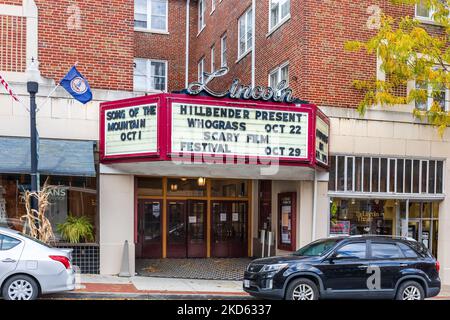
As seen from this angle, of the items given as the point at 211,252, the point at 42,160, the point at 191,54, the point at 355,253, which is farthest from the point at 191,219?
the point at 191,54

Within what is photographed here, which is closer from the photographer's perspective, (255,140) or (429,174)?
(255,140)

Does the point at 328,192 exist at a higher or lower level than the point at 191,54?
lower

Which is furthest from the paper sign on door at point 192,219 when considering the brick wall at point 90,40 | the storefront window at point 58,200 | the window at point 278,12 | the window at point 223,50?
the window at point 223,50

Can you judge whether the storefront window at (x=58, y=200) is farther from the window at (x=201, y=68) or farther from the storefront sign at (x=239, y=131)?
the window at (x=201, y=68)

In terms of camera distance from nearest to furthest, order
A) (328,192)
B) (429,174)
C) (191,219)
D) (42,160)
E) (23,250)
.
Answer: (23,250) → (42,160) → (328,192) → (429,174) → (191,219)

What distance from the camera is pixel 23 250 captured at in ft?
34.4

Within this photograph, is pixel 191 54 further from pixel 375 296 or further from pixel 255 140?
pixel 375 296

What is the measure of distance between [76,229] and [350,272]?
735 cm

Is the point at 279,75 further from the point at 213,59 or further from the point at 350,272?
the point at 350,272

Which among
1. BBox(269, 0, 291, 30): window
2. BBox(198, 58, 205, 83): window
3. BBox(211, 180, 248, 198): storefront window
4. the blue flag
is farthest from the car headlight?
BBox(198, 58, 205, 83): window

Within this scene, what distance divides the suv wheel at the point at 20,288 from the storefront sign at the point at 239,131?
4.88m

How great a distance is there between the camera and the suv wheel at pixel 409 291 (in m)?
12.0

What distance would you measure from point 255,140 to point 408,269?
16.4ft

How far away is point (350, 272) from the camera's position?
11680mm
